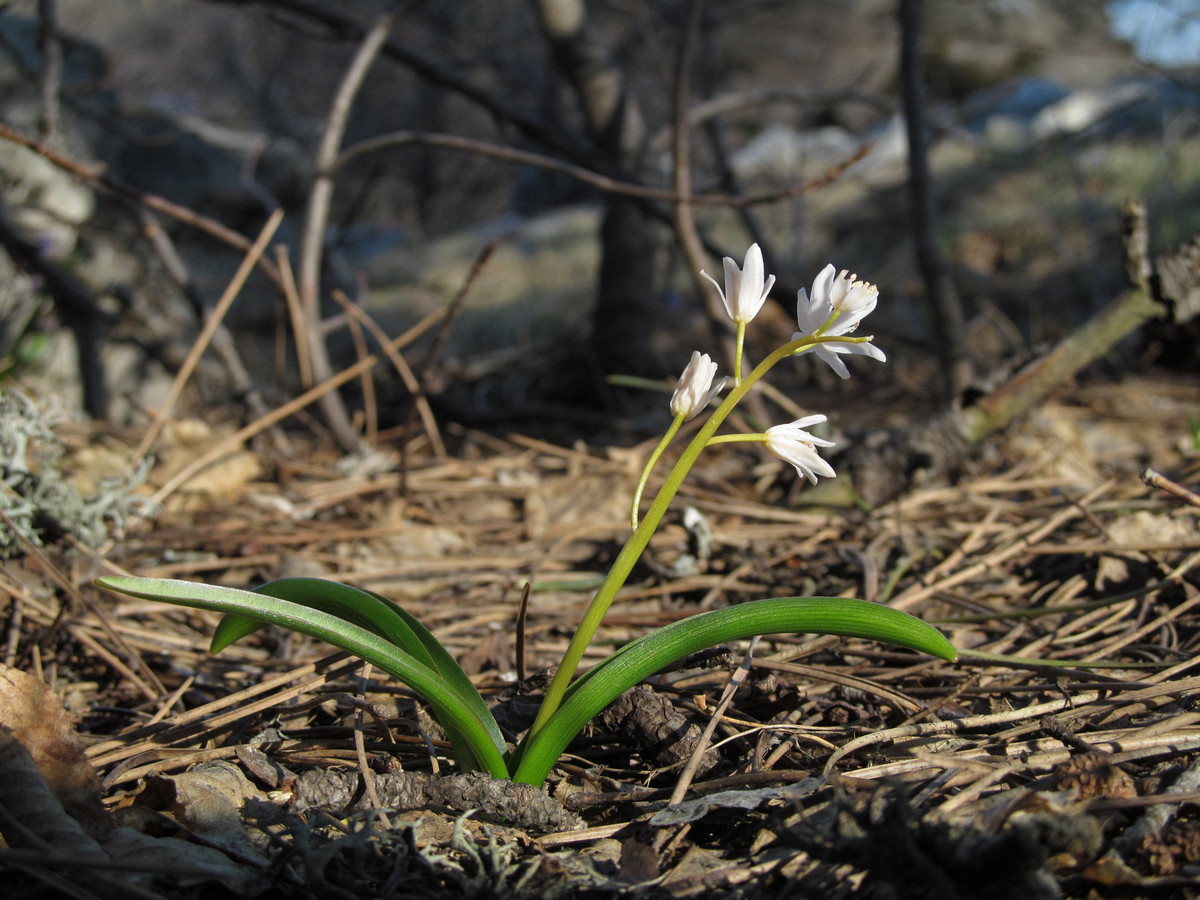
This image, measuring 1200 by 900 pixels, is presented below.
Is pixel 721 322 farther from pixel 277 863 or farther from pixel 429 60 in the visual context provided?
pixel 277 863

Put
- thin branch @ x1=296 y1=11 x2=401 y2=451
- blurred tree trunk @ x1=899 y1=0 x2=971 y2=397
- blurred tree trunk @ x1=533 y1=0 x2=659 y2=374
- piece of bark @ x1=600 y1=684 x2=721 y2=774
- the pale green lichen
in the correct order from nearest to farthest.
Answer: piece of bark @ x1=600 y1=684 x2=721 y2=774 → the pale green lichen → thin branch @ x1=296 y1=11 x2=401 y2=451 → blurred tree trunk @ x1=899 y1=0 x2=971 y2=397 → blurred tree trunk @ x1=533 y1=0 x2=659 y2=374

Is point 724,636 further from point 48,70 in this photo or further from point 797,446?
point 48,70

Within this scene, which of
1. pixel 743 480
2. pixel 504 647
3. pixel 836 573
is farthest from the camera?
pixel 743 480

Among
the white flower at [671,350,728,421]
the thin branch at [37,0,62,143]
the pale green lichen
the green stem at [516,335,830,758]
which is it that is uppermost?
the thin branch at [37,0,62,143]

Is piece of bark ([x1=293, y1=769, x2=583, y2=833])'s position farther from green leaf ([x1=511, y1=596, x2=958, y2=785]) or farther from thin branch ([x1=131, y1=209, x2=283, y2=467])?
thin branch ([x1=131, y1=209, x2=283, y2=467])

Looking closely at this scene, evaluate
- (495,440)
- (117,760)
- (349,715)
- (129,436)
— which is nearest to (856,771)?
(349,715)

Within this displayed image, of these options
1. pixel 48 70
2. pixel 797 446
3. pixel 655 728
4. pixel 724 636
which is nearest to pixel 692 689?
pixel 655 728

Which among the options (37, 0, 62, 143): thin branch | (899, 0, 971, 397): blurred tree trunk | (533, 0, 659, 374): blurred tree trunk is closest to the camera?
(899, 0, 971, 397): blurred tree trunk

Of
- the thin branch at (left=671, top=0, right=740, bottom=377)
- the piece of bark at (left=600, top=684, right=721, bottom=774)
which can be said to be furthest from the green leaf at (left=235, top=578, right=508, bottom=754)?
the thin branch at (left=671, top=0, right=740, bottom=377)
